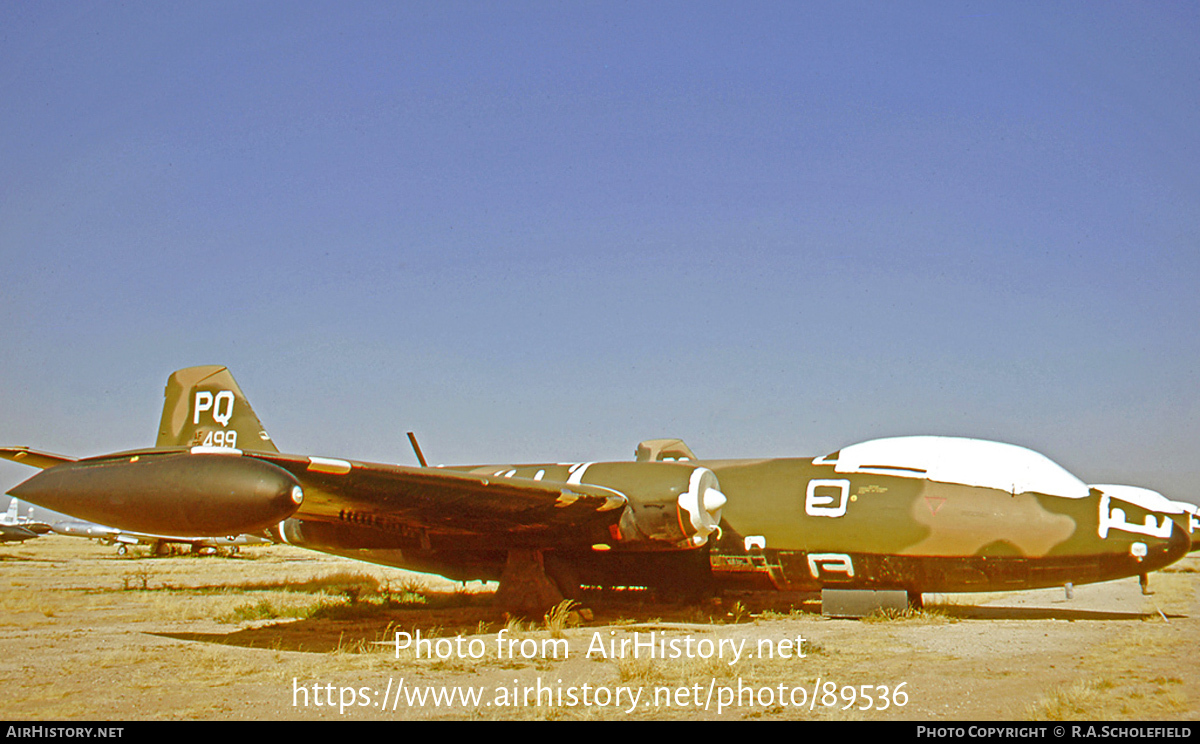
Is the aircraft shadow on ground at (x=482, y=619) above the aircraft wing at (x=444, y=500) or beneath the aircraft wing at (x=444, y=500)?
beneath

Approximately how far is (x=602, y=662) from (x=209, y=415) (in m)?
12.6

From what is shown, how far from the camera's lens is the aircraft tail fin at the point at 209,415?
19156 millimetres

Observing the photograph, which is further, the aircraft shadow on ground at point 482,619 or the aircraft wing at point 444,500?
the aircraft shadow on ground at point 482,619

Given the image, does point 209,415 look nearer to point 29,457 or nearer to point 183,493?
point 29,457

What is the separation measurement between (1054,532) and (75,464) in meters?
13.9

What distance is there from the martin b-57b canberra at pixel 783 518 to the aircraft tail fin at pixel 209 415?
4.52 metres

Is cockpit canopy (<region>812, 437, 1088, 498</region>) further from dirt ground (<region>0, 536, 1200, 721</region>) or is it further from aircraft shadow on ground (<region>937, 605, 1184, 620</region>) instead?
aircraft shadow on ground (<region>937, 605, 1184, 620</region>)

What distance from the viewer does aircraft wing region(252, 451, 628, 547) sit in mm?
11969

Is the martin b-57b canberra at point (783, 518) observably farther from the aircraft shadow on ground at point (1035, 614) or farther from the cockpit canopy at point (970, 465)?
the aircraft shadow on ground at point (1035, 614)

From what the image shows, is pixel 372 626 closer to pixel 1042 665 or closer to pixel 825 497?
pixel 825 497

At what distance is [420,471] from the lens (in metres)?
12.2

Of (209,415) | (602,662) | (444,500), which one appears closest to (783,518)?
(602,662)

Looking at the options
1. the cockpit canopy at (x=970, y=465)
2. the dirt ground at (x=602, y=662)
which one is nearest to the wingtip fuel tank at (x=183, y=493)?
the dirt ground at (x=602, y=662)

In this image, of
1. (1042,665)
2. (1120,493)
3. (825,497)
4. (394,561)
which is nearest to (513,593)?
(394,561)
